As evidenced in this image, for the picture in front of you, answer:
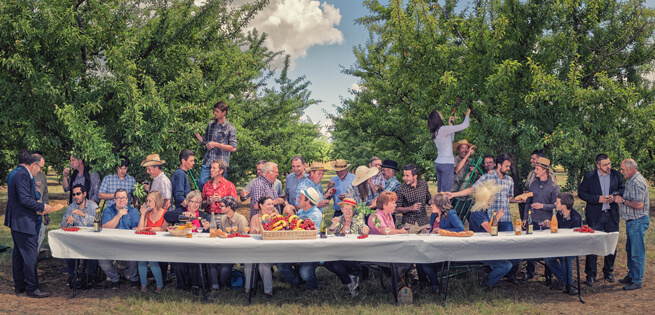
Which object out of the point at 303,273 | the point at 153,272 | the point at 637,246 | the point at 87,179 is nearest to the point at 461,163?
the point at 637,246

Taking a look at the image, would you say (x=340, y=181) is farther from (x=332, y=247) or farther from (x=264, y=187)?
(x=332, y=247)

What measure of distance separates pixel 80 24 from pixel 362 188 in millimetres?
5871

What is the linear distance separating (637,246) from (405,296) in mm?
3464

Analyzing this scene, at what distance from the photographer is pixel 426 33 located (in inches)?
393

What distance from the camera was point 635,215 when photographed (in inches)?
276

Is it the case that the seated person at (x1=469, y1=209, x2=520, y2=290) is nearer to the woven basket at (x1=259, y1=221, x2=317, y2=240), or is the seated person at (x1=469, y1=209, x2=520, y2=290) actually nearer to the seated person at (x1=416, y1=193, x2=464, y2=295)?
Result: the seated person at (x1=416, y1=193, x2=464, y2=295)

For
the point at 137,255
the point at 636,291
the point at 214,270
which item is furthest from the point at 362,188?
the point at 636,291

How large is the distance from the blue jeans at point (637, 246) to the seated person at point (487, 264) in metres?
1.77

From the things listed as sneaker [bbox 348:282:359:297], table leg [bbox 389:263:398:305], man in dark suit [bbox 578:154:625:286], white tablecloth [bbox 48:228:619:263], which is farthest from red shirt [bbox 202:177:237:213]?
man in dark suit [bbox 578:154:625:286]

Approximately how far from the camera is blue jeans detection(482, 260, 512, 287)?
6.59 m

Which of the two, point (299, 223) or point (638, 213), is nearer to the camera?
point (299, 223)

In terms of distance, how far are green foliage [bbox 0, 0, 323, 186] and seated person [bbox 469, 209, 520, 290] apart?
5.06 meters

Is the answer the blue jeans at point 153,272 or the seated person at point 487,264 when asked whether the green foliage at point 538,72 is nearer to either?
the seated person at point 487,264

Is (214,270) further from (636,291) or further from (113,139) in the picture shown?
(636,291)
